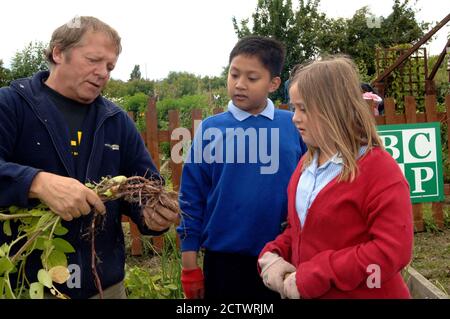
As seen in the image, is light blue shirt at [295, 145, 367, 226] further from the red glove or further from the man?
the red glove

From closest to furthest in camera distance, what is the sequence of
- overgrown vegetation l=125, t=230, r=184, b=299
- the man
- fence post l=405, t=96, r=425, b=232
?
the man, overgrown vegetation l=125, t=230, r=184, b=299, fence post l=405, t=96, r=425, b=232

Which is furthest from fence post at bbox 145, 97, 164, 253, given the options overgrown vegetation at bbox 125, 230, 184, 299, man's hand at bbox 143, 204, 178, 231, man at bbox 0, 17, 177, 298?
man's hand at bbox 143, 204, 178, 231

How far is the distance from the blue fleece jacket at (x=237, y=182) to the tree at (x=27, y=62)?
624 inches

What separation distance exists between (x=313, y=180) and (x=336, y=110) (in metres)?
0.23

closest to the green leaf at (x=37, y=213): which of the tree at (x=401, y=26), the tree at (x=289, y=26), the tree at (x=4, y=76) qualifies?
the tree at (x=4, y=76)

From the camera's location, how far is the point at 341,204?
1.67 m

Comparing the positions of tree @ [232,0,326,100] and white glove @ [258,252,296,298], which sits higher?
tree @ [232,0,326,100]

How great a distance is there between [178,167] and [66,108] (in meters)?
3.17

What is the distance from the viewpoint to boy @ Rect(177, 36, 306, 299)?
2.32 meters

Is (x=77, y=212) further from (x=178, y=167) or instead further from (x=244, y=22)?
(x=244, y=22)

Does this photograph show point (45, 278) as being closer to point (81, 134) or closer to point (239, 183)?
point (81, 134)

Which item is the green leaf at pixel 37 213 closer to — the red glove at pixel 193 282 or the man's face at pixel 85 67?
the man's face at pixel 85 67

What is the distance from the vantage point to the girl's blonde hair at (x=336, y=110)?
1749mm

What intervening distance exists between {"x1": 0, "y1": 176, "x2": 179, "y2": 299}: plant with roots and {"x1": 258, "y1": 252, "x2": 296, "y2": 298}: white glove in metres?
0.36
